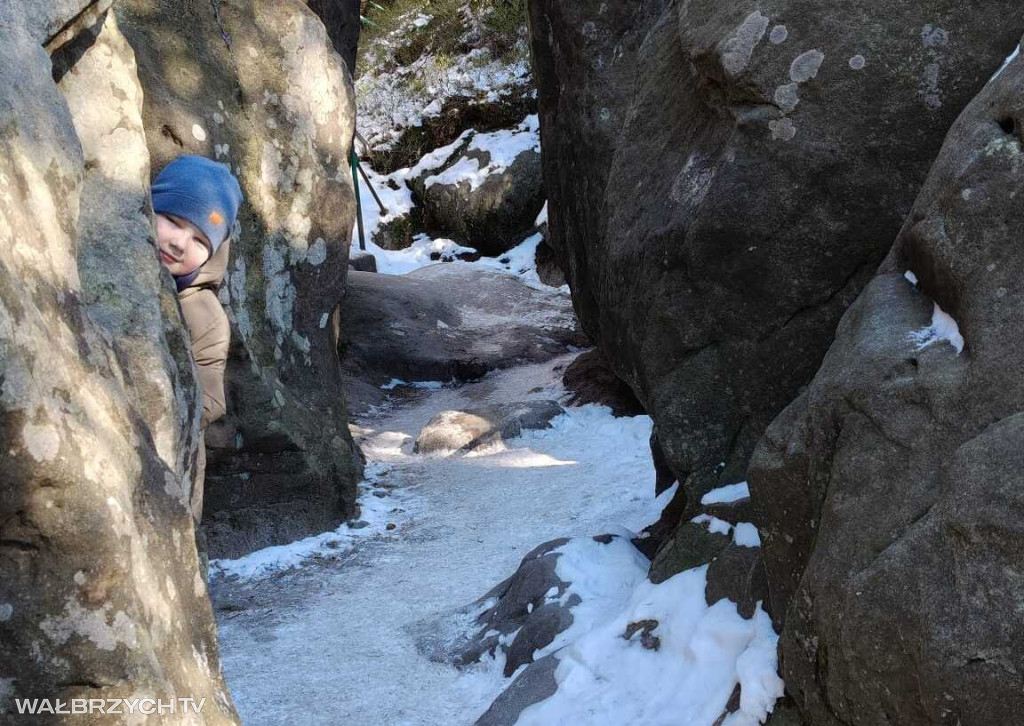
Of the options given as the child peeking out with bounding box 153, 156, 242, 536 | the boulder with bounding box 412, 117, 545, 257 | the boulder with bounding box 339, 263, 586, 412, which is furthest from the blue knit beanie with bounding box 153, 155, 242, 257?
the boulder with bounding box 412, 117, 545, 257

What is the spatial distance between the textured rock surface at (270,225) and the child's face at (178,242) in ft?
3.99

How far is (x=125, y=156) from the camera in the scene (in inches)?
130

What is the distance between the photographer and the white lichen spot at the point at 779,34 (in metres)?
3.28

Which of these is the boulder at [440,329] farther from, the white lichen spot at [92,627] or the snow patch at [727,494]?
the white lichen spot at [92,627]

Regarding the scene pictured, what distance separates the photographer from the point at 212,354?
373 centimetres

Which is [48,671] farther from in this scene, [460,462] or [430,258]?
[430,258]

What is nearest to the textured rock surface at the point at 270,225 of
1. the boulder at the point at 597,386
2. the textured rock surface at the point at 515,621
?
the textured rock surface at the point at 515,621

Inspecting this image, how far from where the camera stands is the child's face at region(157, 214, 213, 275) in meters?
3.50

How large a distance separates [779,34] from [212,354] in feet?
7.38

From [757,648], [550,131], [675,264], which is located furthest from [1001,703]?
[550,131]

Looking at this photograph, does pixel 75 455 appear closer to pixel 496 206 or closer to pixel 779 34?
pixel 779 34

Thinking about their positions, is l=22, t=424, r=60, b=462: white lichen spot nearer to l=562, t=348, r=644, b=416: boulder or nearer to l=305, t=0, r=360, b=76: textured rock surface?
l=562, t=348, r=644, b=416: boulder

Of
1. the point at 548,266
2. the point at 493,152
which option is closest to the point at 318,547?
the point at 548,266

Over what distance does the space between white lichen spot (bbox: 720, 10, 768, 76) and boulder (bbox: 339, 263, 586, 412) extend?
17.4ft
